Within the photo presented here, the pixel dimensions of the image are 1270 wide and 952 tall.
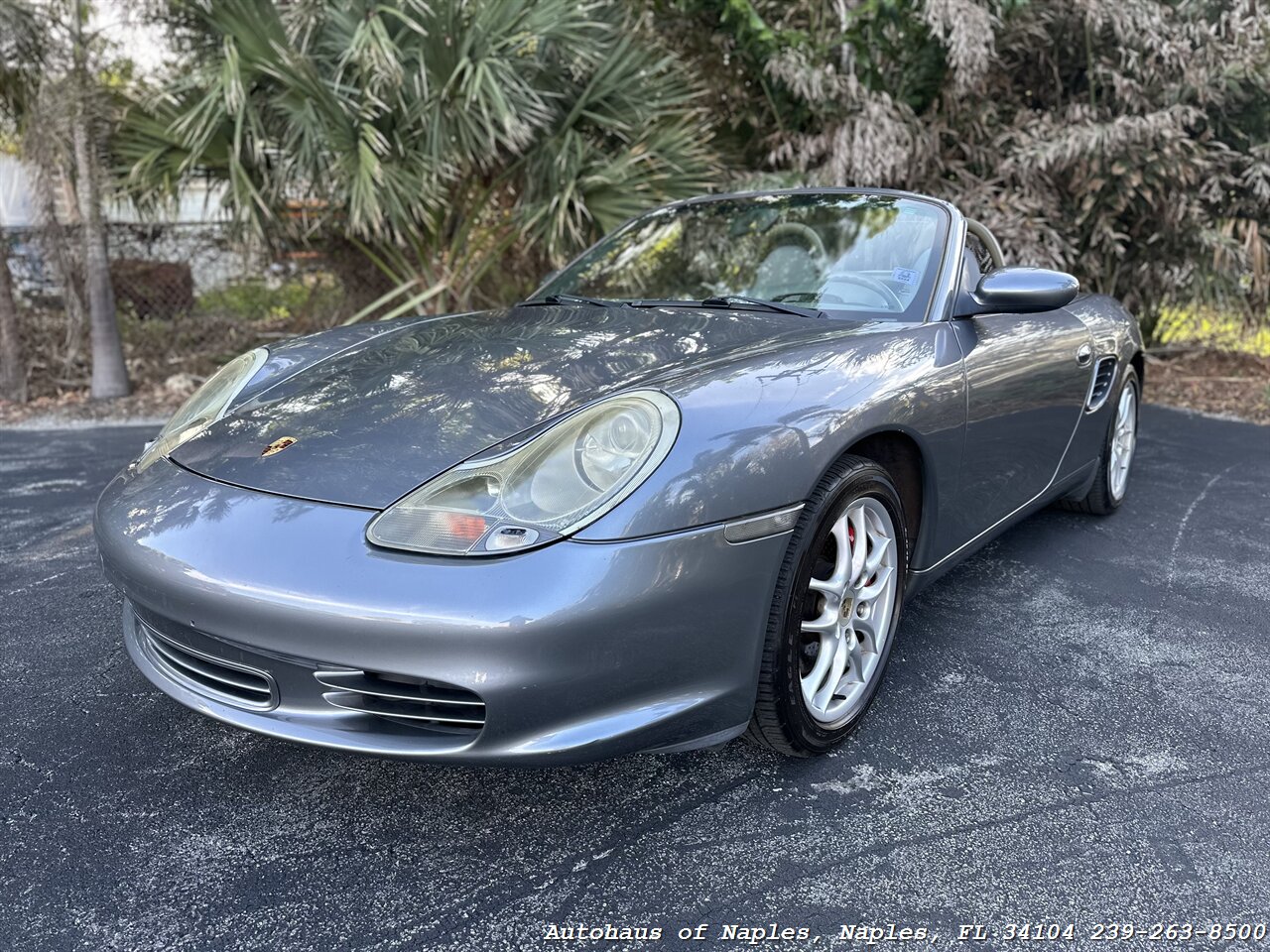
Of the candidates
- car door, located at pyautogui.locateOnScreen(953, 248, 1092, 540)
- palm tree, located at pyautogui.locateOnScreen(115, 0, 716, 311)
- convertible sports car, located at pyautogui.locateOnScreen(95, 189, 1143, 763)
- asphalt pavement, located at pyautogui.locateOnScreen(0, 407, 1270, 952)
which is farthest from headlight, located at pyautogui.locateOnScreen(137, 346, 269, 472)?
palm tree, located at pyautogui.locateOnScreen(115, 0, 716, 311)

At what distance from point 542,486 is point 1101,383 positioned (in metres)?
2.47

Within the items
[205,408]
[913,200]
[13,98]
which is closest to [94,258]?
[13,98]

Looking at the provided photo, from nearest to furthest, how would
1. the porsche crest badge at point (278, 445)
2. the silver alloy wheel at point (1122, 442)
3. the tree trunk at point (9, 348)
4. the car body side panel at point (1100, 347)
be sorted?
1. the porsche crest badge at point (278, 445)
2. the car body side panel at point (1100, 347)
3. the silver alloy wheel at point (1122, 442)
4. the tree trunk at point (9, 348)

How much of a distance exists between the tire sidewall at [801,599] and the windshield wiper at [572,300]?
103 cm

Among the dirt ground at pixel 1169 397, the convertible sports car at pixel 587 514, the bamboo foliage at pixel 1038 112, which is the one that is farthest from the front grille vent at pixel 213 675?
the bamboo foliage at pixel 1038 112

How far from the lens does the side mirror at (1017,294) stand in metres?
2.45

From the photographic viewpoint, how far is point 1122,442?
12.7 feet

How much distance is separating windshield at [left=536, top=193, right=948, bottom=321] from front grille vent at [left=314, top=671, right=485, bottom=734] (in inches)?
56.3

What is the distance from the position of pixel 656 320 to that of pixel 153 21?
522cm

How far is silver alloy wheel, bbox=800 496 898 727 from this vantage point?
6.52ft

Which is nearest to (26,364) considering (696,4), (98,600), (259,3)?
(259,3)

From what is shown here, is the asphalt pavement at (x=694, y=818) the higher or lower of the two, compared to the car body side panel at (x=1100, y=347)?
lower

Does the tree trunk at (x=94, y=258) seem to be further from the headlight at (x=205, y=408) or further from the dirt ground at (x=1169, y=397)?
the headlight at (x=205, y=408)

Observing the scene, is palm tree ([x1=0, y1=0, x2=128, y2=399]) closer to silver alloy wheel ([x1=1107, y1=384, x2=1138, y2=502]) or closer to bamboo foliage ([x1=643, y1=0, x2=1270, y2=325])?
bamboo foliage ([x1=643, y1=0, x2=1270, y2=325])
